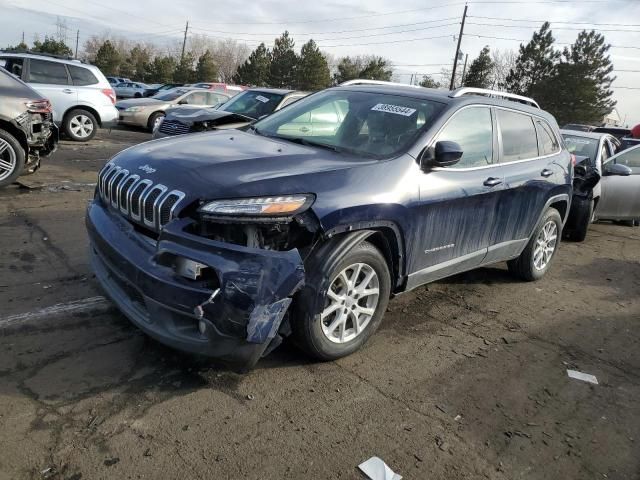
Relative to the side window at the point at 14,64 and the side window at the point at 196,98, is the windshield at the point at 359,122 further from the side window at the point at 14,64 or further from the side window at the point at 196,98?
the side window at the point at 196,98

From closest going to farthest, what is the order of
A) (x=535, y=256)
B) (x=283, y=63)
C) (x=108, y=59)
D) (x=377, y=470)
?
(x=377, y=470) → (x=535, y=256) → (x=283, y=63) → (x=108, y=59)

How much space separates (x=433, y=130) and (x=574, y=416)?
2.09 m

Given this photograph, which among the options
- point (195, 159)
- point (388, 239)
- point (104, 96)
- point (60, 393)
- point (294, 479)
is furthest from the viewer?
point (104, 96)

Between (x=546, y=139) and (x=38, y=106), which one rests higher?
(x=546, y=139)

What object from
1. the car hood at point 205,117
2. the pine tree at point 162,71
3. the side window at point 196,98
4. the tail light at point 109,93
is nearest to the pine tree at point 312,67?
the pine tree at point 162,71

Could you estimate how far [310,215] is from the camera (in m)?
2.96

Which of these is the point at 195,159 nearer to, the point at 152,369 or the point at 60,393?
the point at 152,369

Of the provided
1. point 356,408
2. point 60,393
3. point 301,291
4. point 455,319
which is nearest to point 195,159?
point 301,291

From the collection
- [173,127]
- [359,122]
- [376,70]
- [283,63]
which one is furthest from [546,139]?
[283,63]

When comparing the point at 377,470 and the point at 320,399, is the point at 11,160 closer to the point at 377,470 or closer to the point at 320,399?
the point at 320,399

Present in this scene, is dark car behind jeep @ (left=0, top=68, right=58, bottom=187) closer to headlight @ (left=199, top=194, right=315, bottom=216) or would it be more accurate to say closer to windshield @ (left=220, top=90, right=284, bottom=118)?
windshield @ (left=220, top=90, right=284, bottom=118)

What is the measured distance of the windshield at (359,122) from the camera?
3.80 meters

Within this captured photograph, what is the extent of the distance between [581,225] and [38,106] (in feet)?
25.6

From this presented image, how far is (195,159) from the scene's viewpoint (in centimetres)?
322
